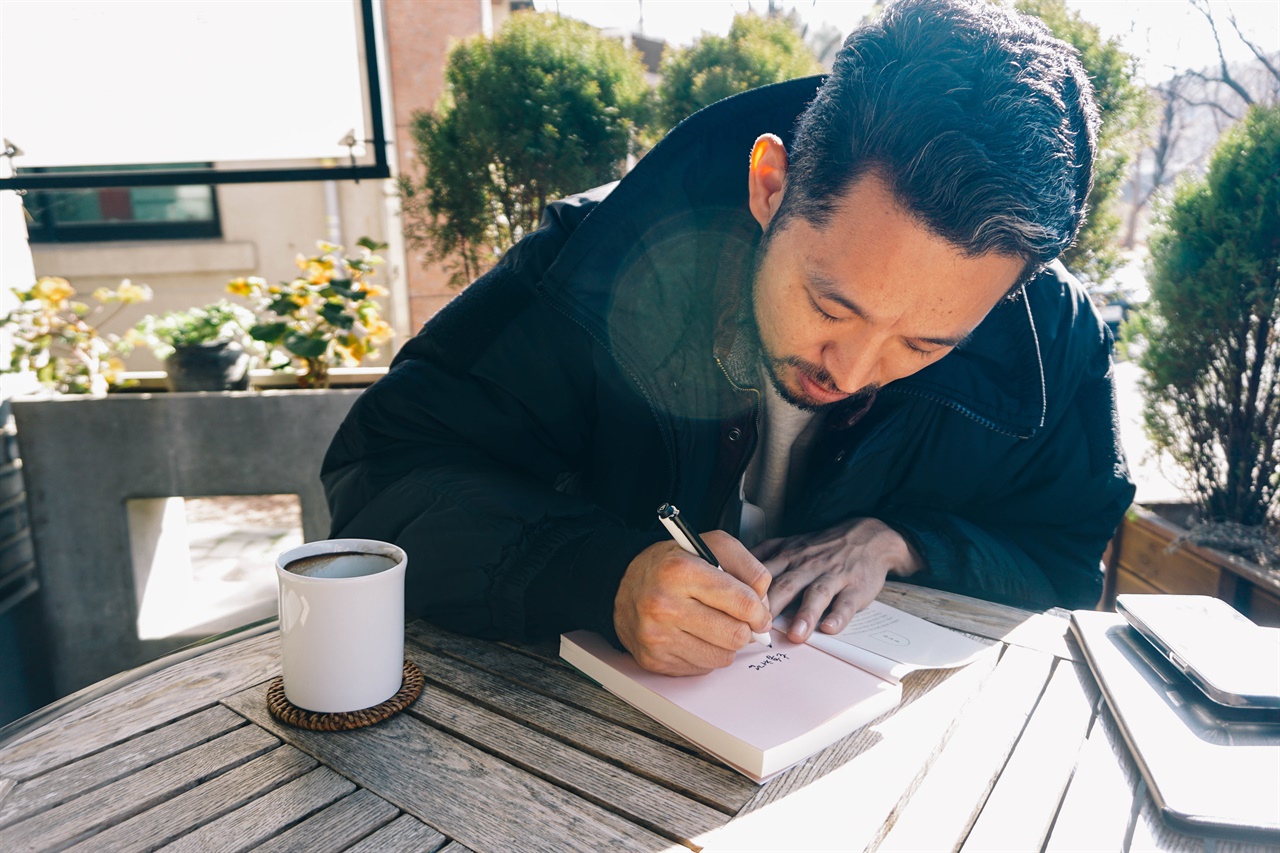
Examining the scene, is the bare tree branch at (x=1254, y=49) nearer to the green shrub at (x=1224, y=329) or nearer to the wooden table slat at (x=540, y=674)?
the green shrub at (x=1224, y=329)

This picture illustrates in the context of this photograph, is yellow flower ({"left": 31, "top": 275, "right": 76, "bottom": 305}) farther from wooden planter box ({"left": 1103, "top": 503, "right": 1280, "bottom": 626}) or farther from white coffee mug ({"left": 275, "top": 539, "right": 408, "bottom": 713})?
wooden planter box ({"left": 1103, "top": 503, "right": 1280, "bottom": 626})

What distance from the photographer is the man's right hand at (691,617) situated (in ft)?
2.96

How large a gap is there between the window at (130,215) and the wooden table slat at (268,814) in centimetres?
681

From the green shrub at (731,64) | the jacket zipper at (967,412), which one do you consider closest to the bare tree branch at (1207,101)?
the green shrub at (731,64)

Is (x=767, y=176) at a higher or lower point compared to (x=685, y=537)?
higher

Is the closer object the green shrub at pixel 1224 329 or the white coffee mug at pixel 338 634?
the white coffee mug at pixel 338 634

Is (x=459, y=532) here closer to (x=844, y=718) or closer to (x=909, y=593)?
(x=844, y=718)

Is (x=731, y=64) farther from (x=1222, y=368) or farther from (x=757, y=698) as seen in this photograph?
(x=757, y=698)

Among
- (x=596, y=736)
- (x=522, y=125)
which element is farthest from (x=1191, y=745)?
(x=522, y=125)

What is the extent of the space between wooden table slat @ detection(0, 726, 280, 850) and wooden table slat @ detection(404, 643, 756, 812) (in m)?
0.21

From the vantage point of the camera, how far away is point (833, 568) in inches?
47.8

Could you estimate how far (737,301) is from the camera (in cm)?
143

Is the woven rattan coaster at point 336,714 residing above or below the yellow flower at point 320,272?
below

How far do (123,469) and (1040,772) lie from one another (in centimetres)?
315
